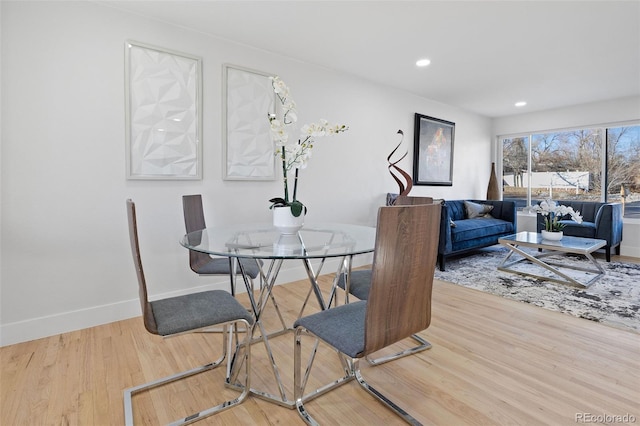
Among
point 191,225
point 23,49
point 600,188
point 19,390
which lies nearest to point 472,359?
point 191,225

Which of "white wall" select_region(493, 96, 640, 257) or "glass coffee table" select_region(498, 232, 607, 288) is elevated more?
"white wall" select_region(493, 96, 640, 257)

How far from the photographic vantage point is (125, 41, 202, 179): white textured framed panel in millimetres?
2557

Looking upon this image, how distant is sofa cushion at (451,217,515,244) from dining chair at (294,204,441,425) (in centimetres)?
297

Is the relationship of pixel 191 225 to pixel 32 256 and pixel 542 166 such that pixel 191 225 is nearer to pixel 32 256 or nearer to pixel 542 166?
pixel 32 256

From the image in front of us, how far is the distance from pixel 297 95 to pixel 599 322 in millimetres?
3319

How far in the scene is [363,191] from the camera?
4250 mm

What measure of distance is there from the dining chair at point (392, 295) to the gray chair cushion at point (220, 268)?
95cm

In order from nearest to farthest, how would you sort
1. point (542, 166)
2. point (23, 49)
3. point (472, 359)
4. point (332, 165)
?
point (472, 359) → point (23, 49) → point (332, 165) → point (542, 166)

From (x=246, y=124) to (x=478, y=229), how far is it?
332 cm

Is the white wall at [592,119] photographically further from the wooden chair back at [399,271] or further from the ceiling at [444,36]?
the wooden chair back at [399,271]

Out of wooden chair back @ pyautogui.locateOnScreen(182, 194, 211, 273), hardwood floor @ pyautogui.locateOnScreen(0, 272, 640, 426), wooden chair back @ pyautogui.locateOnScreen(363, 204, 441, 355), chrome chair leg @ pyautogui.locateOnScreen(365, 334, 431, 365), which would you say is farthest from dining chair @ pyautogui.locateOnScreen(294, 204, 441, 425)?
wooden chair back @ pyautogui.locateOnScreen(182, 194, 211, 273)

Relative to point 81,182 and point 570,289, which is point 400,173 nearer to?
point 570,289

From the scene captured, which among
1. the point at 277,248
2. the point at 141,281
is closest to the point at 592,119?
the point at 277,248

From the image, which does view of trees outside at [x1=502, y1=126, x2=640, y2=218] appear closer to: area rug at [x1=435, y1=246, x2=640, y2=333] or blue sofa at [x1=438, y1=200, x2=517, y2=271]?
blue sofa at [x1=438, y1=200, x2=517, y2=271]
